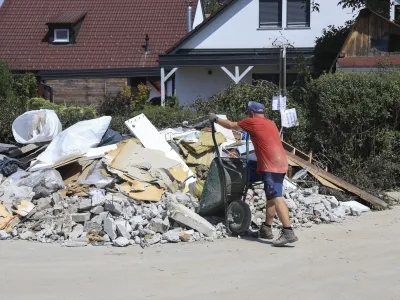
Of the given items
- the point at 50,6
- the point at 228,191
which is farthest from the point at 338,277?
the point at 50,6

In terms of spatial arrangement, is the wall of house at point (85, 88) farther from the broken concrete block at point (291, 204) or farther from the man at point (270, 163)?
the man at point (270, 163)

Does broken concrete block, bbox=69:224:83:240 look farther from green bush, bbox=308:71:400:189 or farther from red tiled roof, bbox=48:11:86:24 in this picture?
red tiled roof, bbox=48:11:86:24

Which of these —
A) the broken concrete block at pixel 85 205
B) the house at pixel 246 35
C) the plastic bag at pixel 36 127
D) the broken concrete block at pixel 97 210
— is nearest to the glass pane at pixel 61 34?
the house at pixel 246 35

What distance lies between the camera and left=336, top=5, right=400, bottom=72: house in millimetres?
14266

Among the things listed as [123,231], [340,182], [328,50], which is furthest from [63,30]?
[123,231]

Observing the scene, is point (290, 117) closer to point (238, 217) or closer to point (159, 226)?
point (238, 217)

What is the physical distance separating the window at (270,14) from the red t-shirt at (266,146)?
674 inches

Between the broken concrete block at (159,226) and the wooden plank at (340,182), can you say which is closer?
the broken concrete block at (159,226)

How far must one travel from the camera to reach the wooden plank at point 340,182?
34.6 feet

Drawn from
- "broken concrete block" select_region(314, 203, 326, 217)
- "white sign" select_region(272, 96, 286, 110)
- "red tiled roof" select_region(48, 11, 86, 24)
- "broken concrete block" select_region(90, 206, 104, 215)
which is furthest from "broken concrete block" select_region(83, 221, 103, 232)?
"red tiled roof" select_region(48, 11, 86, 24)

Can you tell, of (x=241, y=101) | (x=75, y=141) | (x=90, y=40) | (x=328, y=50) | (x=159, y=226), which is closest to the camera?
(x=159, y=226)

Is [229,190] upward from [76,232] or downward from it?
upward

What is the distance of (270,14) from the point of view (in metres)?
24.9

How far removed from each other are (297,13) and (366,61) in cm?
1113
